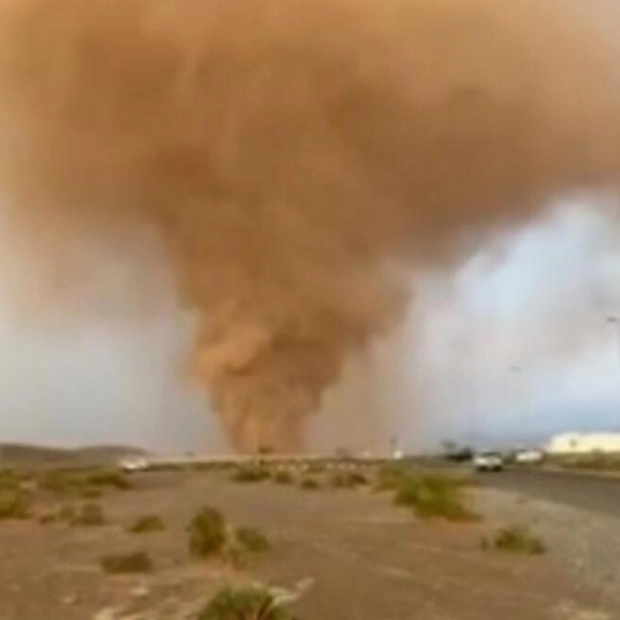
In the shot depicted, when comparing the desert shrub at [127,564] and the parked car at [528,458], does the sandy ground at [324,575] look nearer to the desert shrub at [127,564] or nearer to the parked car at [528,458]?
the desert shrub at [127,564]

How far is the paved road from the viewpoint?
36438mm

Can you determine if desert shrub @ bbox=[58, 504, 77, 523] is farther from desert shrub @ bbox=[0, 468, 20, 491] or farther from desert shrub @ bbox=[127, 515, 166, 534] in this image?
desert shrub @ bbox=[0, 468, 20, 491]

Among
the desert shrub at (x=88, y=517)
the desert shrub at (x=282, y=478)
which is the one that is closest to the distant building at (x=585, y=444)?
the desert shrub at (x=282, y=478)

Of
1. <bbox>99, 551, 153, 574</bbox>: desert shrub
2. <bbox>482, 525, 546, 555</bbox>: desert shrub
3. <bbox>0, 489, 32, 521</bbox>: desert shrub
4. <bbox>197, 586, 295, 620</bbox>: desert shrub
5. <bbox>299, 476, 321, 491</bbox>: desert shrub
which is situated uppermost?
<bbox>299, 476, 321, 491</bbox>: desert shrub

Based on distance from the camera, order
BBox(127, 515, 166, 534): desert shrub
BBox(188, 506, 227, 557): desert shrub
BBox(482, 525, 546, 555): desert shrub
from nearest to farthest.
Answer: BBox(188, 506, 227, 557): desert shrub
BBox(482, 525, 546, 555): desert shrub
BBox(127, 515, 166, 534): desert shrub

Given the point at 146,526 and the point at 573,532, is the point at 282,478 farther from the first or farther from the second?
the point at 573,532

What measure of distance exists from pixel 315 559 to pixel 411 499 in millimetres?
20069

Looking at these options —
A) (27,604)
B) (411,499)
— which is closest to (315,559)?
(27,604)

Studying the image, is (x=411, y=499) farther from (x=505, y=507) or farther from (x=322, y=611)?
(x=322, y=611)

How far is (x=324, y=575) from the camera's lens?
1956cm

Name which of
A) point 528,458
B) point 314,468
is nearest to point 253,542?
point 314,468

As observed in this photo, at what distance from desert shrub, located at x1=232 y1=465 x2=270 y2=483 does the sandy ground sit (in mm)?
34583

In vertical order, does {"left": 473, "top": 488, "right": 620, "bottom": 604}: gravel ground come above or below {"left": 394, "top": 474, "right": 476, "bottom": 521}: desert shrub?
below

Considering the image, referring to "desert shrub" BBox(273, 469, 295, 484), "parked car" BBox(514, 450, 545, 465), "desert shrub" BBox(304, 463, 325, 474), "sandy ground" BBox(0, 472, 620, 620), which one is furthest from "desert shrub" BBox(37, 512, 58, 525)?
"parked car" BBox(514, 450, 545, 465)
